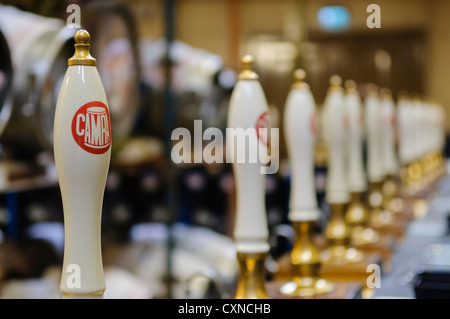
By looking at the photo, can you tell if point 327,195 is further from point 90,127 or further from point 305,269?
point 90,127

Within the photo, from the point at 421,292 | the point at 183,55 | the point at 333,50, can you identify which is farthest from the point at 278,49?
the point at 421,292

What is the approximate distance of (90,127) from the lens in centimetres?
68

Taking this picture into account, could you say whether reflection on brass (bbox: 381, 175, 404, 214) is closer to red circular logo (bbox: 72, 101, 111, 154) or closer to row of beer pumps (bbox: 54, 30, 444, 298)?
row of beer pumps (bbox: 54, 30, 444, 298)

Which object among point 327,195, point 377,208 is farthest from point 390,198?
point 327,195

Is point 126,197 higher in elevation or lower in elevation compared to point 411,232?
higher

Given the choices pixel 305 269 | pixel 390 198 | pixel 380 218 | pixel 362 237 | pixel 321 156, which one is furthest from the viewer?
pixel 321 156

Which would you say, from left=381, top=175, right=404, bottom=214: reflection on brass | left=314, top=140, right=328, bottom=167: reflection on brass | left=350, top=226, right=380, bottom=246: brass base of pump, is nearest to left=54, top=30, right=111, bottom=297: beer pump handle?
left=350, top=226, right=380, bottom=246: brass base of pump

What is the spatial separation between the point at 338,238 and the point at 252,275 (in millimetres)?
589

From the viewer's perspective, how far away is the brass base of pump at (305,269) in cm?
110

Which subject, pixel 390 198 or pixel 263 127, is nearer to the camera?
pixel 263 127

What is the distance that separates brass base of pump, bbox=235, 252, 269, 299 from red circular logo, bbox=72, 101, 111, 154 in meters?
0.32

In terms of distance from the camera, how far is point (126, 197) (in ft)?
11.9

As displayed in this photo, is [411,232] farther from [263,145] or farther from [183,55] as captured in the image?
[183,55]
